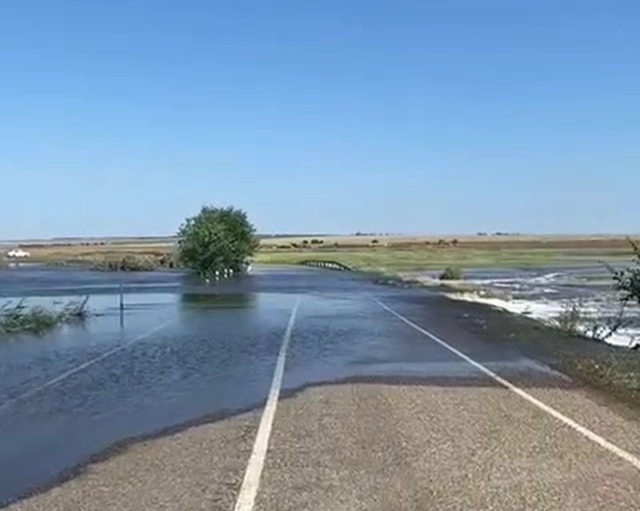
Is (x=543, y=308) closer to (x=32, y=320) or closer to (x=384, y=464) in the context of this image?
(x=32, y=320)

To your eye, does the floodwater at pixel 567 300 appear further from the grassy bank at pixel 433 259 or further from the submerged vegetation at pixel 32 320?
the grassy bank at pixel 433 259

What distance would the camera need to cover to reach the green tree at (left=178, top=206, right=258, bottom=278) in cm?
7812

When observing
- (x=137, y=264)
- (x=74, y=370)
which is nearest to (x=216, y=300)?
(x=74, y=370)

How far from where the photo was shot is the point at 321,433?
11477mm

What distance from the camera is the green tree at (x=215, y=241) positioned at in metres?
78.1

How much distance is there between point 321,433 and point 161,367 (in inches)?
319

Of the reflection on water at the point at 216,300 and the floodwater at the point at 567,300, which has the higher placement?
the reflection on water at the point at 216,300

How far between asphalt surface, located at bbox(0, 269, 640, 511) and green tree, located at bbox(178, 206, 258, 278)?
5561 centimetres

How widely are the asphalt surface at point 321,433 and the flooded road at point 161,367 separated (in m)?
0.06

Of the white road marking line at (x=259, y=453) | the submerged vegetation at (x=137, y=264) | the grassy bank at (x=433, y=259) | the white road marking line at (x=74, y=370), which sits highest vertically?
the white road marking line at (x=259, y=453)

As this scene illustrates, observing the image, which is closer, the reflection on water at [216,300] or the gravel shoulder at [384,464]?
the gravel shoulder at [384,464]

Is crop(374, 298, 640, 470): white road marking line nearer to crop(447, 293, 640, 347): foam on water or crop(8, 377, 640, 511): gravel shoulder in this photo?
crop(8, 377, 640, 511): gravel shoulder

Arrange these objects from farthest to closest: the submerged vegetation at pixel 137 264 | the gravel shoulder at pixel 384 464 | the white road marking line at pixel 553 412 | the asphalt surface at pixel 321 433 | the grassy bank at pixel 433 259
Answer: the grassy bank at pixel 433 259 < the submerged vegetation at pixel 137 264 < the white road marking line at pixel 553 412 < the asphalt surface at pixel 321 433 < the gravel shoulder at pixel 384 464

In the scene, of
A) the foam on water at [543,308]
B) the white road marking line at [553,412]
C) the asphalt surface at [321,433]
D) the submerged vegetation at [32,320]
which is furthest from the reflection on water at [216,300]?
the white road marking line at [553,412]
